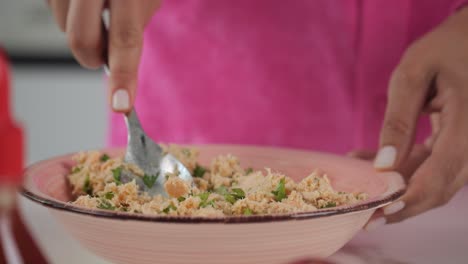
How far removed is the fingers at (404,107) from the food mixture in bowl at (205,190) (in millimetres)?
108

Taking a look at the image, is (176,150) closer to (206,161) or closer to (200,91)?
(206,161)

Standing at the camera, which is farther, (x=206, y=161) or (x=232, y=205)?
(x=206, y=161)

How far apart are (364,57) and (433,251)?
0.54 m

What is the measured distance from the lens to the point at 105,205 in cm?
73

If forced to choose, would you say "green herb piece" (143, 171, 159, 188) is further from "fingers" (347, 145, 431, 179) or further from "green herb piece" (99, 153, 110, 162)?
"fingers" (347, 145, 431, 179)

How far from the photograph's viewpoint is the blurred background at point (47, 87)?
3.28m

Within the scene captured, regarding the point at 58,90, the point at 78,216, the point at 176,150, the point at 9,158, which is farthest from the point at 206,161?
the point at 58,90

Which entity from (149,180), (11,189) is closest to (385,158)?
(149,180)

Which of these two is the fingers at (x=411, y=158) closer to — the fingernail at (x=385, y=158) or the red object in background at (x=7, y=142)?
the fingernail at (x=385, y=158)

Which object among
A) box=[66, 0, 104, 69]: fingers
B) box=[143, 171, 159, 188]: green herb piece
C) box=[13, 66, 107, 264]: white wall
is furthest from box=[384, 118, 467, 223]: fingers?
box=[13, 66, 107, 264]: white wall

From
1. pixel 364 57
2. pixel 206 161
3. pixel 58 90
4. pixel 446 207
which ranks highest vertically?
pixel 364 57

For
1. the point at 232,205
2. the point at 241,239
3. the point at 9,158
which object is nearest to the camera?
→ the point at 241,239

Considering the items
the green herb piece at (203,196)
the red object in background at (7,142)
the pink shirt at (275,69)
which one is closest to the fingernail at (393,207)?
the green herb piece at (203,196)

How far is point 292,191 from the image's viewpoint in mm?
773
